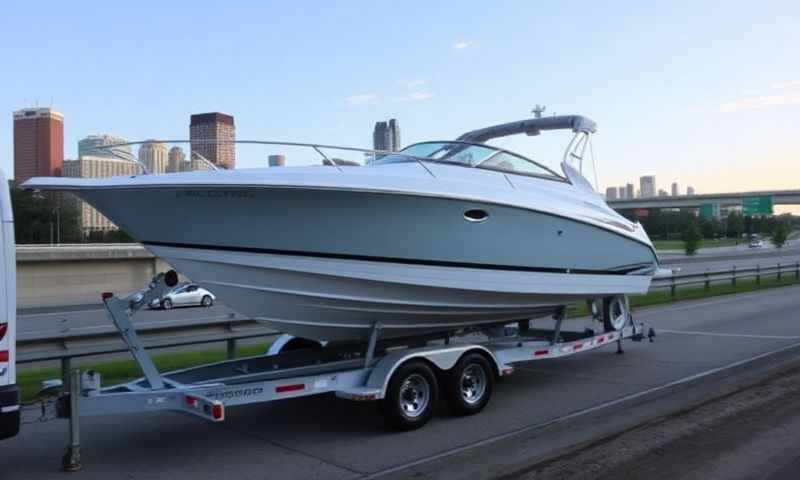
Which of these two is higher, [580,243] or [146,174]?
[146,174]

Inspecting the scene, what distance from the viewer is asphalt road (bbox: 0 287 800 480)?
5551 millimetres

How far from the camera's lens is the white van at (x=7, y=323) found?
477cm

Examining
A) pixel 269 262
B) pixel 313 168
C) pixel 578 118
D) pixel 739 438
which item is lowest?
pixel 739 438

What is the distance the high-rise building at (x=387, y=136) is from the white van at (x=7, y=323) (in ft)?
15.2

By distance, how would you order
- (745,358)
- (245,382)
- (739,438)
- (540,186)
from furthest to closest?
(745,358) < (540,186) < (245,382) < (739,438)

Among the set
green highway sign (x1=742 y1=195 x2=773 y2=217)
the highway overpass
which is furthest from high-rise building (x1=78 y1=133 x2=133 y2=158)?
the highway overpass

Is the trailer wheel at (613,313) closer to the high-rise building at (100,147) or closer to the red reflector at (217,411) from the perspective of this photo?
the red reflector at (217,411)

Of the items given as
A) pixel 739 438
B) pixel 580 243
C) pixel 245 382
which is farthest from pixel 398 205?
pixel 739 438

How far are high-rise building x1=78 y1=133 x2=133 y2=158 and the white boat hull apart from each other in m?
0.92

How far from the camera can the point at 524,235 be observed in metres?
7.79

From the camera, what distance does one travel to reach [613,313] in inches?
400

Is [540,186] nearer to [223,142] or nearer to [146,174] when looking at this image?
[223,142]

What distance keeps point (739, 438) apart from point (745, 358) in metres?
4.56

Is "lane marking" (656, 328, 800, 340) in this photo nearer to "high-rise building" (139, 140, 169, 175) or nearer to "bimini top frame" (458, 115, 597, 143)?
"bimini top frame" (458, 115, 597, 143)
